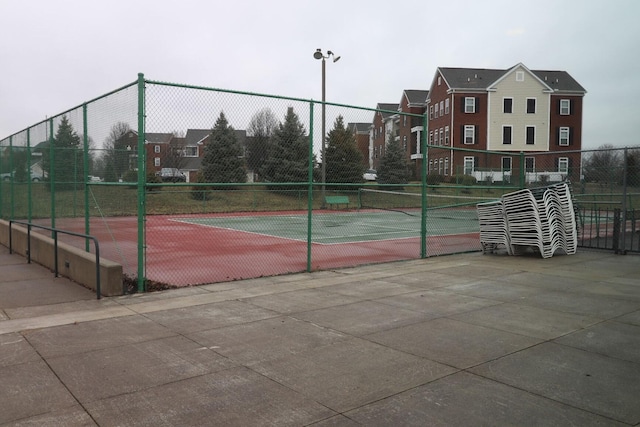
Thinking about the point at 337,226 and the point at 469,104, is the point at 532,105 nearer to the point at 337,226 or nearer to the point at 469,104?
the point at 469,104

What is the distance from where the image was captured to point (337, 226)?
71.2 ft

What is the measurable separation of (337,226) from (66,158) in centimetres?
1210

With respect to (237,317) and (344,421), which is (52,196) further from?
(344,421)

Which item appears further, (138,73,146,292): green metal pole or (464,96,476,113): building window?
(464,96,476,113): building window

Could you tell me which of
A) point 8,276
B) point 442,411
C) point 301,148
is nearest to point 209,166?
point 301,148

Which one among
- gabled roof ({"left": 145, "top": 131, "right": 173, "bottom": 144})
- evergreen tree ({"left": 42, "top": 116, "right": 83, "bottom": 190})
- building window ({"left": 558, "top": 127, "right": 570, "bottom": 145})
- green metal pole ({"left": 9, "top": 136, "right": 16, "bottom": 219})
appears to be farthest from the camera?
building window ({"left": 558, "top": 127, "right": 570, "bottom": 145})

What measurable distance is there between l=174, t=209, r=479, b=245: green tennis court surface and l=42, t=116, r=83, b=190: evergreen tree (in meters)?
6.68

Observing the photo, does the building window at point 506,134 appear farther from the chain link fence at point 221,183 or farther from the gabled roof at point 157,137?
the gabled roof at point 157,137

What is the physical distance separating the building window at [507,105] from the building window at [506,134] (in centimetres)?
159

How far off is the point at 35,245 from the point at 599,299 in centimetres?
1087

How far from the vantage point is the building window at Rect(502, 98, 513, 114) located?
5325cm

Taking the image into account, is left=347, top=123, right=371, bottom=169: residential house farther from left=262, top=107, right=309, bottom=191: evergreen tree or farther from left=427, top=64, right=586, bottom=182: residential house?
left=427, top=64, right=586, bottom=182: residential house

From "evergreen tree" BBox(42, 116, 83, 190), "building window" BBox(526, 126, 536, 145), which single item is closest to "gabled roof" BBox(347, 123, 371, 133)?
"evergreen tree" BBox(42, 116, 83, 190)

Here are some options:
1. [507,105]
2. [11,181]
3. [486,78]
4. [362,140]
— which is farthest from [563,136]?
[11,181]
